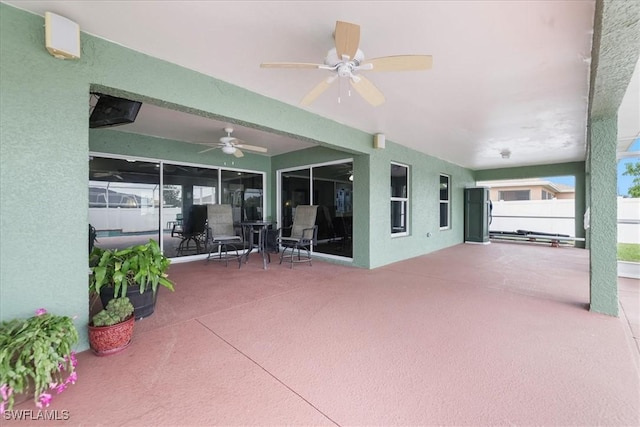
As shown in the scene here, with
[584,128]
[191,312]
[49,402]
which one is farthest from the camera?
[584,128]

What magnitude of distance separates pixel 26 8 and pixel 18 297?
1939 millimetres

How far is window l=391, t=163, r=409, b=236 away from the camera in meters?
5.75

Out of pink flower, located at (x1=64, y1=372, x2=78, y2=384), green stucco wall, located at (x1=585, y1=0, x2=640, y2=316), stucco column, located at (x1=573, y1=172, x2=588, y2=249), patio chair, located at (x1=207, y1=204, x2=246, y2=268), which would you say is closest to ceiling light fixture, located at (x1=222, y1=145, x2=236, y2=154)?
patio chair, located at (x1=207, y1=204, x2=246, y2=268)

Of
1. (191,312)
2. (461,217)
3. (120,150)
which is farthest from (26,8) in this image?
(461,217)

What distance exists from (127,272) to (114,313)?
0.39 metres

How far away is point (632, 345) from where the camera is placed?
2.16 metres

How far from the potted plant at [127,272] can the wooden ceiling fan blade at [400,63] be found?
96.4 inches

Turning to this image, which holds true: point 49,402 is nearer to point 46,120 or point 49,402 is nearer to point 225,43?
point 46,120

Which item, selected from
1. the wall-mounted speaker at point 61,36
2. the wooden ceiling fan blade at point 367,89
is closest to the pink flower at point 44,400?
the wall-mounted speaker at point 61,36

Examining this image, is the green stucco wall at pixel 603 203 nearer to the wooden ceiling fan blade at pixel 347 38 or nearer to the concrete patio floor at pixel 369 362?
the concrete patio floor at pixel 369 362

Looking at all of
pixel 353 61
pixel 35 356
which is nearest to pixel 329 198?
pixel 353 61

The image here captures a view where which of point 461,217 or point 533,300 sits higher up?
point 461,217

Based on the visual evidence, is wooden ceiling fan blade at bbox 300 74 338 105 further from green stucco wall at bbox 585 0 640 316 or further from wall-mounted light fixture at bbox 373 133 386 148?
wall-mounted light fixture at bbox 373 133 386 148

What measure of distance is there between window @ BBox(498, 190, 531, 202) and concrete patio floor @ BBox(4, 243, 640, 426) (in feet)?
43.7
